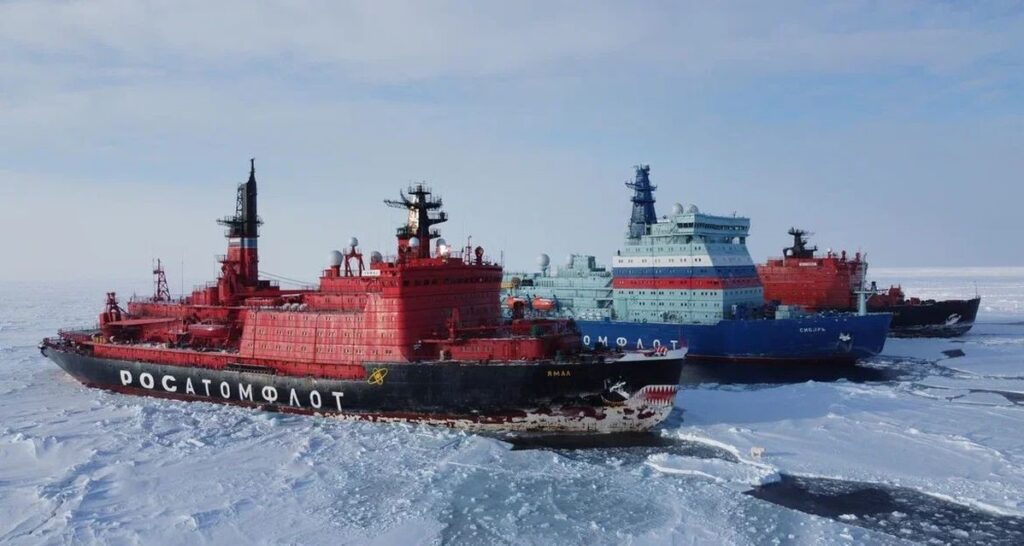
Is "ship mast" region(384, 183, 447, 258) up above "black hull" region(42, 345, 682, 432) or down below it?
above

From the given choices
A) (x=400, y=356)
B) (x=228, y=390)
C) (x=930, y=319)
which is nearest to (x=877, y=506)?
(x=400, y=356)

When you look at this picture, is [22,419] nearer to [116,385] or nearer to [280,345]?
[116,385]

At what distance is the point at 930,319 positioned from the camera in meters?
39.5

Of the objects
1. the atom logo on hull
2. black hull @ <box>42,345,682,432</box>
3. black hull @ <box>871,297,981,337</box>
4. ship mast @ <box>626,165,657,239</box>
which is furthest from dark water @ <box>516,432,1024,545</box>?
black hull @ <box>871,297,981,337</box>

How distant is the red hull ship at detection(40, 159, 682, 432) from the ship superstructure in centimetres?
1055

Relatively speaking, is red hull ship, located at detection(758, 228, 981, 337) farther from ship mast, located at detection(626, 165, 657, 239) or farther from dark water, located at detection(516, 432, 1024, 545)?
dark water, located at detection(516, 432, 1024, 545)

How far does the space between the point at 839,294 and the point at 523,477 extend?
30483mm

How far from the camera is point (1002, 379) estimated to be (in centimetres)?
2530

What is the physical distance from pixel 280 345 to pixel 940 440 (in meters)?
18.3

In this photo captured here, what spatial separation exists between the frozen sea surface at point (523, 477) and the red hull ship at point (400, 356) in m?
0.80

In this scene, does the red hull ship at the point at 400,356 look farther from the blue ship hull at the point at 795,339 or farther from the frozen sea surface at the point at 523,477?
the blue ship hull at the point at 795,339

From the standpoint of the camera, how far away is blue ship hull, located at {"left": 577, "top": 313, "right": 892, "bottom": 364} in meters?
29.8

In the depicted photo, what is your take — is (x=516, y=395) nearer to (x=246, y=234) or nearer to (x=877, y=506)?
(x=877, y=506)

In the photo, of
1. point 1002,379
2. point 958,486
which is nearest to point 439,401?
point 958,486
